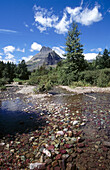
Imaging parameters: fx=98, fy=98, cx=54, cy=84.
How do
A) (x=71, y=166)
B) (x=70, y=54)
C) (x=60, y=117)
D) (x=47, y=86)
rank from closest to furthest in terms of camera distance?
(x=71, y=166)
(x=60, y=117)
(x=47, y=86)
(x=70, y=54)

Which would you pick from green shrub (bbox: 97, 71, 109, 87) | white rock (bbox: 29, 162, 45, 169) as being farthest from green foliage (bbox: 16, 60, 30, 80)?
white rock (bbox: 29, 162, 45, 169)

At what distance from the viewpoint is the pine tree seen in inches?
758

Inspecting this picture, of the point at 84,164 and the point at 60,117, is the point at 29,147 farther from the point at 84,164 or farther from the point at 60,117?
the point at 60,117

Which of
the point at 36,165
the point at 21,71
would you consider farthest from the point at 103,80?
the point at 21,71

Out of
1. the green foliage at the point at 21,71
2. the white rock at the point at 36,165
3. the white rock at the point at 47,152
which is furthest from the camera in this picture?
the green foliage at the point at 21,71

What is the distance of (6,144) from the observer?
9.36ft

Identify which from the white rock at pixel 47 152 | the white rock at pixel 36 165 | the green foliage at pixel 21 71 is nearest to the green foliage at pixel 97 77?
the white rock at pixel 47 152

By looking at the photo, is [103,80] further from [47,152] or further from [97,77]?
[47,152]

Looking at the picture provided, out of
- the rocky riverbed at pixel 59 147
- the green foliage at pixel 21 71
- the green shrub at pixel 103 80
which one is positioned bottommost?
the rocky riverbed at pixel 59 147

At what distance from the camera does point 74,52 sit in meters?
19.4

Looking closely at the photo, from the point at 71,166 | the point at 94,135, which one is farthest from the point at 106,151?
the point at 71,166

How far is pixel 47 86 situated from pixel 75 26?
51.9 ft

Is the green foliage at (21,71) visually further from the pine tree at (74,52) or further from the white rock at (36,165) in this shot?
the white rock at (36,165)

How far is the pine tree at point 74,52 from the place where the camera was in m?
19.3
